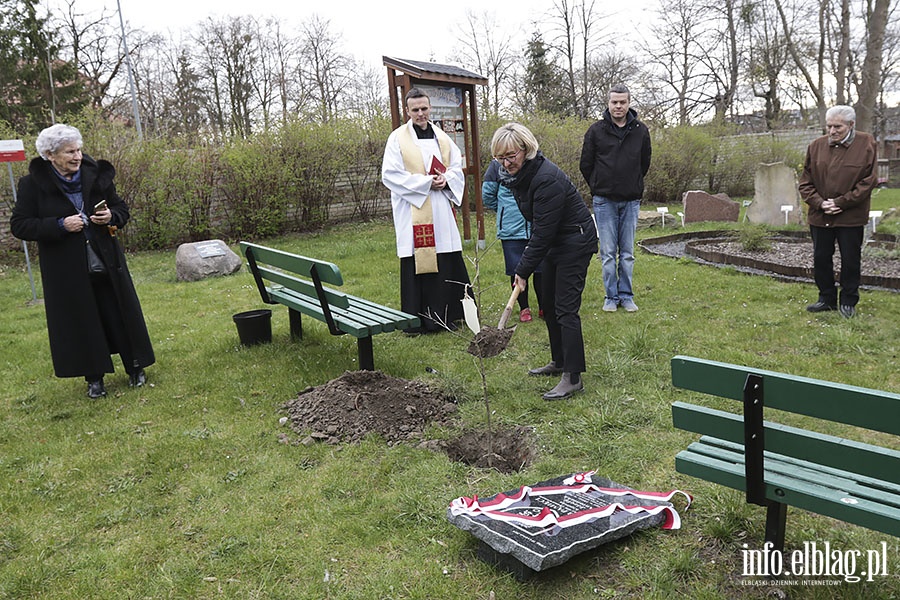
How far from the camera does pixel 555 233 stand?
14.0 feet

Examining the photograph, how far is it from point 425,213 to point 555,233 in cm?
210

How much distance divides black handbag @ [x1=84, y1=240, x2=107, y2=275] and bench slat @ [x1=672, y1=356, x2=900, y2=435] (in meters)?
4.21

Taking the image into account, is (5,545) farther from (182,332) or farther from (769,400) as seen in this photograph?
(182,332)

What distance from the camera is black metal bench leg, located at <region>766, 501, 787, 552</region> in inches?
99.7

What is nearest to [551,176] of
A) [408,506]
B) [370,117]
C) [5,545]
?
[408,506]

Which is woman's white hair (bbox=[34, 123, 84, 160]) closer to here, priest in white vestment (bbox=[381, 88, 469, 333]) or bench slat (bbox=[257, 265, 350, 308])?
bench slat (bbox=[257, 265, 350, 308])


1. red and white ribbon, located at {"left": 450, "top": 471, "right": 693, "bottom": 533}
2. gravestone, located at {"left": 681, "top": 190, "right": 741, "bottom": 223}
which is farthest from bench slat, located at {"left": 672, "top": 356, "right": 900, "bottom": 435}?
gravestone, located at {"left": 681, "top": 190, "right": 741, "bottom": 223}

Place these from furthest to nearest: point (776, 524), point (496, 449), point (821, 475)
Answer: point (496, 449)
point (776, 524)
point (821, 475)

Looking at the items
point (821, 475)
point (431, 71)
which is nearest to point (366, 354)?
point (821, 475)

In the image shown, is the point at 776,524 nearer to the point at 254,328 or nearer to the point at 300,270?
the point at 300,270

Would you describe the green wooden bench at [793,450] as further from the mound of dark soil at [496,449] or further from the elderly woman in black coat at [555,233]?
the elderly woman in black coat at [555,233]

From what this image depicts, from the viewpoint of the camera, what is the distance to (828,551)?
2.58m

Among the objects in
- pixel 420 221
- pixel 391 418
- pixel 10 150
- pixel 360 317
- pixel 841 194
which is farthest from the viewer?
pixel 10 150

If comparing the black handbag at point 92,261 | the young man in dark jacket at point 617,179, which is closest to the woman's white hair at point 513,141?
the young man in dark jacket at point 617,179
